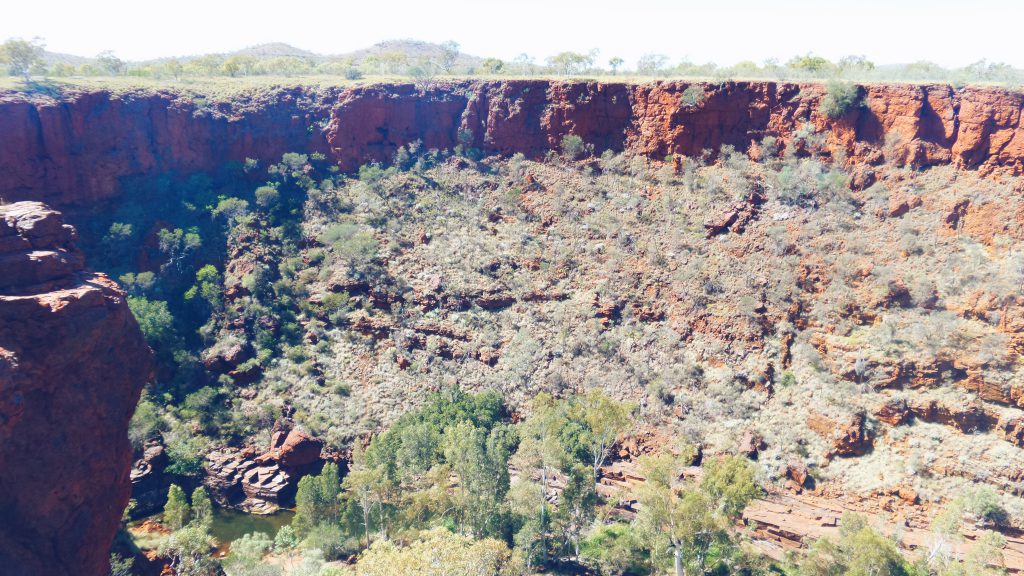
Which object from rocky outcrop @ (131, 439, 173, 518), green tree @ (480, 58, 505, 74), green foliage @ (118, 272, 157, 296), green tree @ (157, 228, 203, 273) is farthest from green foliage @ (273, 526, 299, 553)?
green tree @ (480, 58, 505, 74)

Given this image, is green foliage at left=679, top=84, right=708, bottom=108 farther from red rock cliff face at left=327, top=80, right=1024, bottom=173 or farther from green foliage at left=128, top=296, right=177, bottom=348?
green foliage at left=128, top=296, right=177, bottom=348

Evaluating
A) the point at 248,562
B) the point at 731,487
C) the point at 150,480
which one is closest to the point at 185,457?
the point at 150,480

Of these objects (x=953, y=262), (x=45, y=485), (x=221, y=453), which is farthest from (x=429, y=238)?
(x=953, y=262)

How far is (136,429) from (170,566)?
11159 millimetres

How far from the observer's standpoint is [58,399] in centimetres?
1816

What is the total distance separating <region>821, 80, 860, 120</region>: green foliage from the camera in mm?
42531

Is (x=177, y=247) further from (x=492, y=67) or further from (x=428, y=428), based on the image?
(x=492, y=67)

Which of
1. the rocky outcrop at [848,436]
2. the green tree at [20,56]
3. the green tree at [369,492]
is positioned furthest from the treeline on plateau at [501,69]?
the green tree at [369,492]

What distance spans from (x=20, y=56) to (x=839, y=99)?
221 feet

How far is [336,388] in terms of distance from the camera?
3756 centimetres

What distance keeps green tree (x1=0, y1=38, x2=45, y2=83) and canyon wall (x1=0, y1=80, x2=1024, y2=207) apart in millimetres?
7739

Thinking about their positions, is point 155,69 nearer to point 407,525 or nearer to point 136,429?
point 136,429

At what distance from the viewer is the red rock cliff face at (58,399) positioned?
661 inches

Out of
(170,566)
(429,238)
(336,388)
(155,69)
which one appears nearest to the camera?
(170,566)
